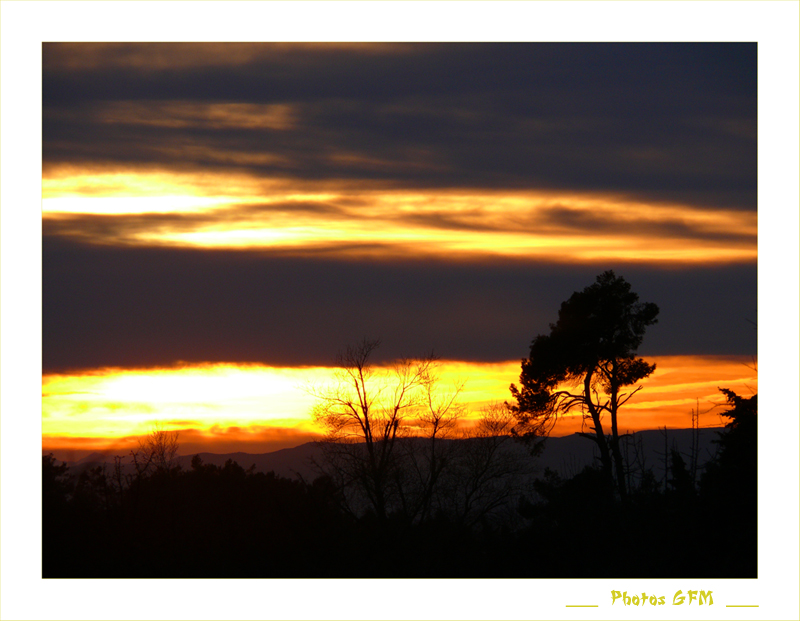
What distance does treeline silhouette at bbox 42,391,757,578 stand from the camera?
17.9 meters

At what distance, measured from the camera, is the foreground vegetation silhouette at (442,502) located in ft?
60.0

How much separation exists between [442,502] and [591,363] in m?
6.47

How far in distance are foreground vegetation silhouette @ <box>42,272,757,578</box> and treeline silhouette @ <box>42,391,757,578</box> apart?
0.13 feet

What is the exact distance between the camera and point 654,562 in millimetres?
18953

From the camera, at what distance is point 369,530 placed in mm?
20422

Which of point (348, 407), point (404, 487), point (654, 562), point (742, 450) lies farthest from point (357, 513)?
point (742, 450)

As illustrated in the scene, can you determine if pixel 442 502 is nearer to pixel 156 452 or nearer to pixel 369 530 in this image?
pixel 369 530

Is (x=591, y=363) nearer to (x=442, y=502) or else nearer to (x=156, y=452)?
(x=442, y=502)

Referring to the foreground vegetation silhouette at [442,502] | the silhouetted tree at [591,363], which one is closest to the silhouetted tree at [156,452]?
the foreground vegetation silhouette at [442,502]

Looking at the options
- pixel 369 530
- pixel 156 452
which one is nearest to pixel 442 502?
pixel 369 530

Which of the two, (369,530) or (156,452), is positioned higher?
(156,452)

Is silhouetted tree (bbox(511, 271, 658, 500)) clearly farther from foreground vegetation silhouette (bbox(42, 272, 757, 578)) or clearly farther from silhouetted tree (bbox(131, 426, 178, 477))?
silhouetted tree (bbox(131, 426, 178, 477))

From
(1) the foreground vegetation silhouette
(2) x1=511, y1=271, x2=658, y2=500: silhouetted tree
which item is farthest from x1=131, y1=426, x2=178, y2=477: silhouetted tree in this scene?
(2) x1=511, y1=271, x2=658, y2=500: silhouetted tree

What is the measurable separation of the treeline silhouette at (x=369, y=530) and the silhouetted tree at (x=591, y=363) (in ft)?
6.18
